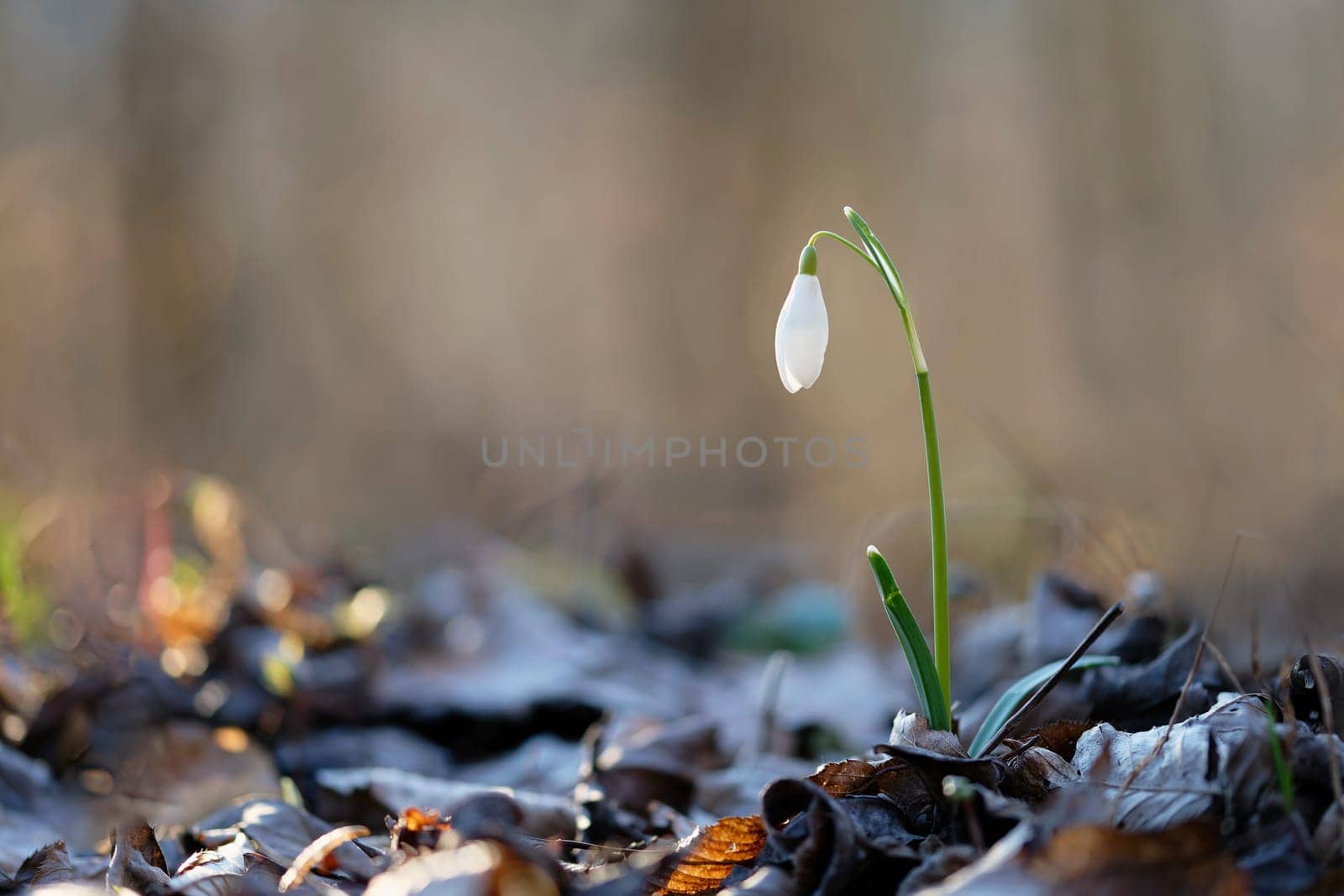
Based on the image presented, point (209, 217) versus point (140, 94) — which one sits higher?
point (140, 94)

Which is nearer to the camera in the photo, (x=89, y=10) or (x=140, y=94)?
(x=89, y=10)

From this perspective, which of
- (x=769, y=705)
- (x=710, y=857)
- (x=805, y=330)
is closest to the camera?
(x=710, y=857)

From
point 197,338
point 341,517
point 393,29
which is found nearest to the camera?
point 341,517

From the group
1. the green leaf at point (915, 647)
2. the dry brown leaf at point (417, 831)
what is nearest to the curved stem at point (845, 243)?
the green leaf at point (915, 647)

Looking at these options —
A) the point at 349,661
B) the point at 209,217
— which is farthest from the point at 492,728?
the point at 209,217

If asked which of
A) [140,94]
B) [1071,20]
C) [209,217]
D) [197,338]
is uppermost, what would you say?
[1071,20]

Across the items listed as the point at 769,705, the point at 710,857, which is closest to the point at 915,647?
the point at 710,857

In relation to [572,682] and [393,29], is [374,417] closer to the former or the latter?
[393,29]

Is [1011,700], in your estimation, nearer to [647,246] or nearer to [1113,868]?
[1113,868]
